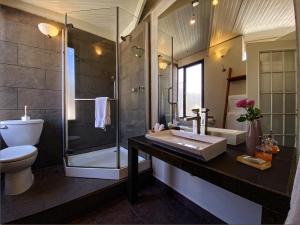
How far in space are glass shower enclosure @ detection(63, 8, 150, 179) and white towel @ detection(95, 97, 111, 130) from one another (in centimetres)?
5

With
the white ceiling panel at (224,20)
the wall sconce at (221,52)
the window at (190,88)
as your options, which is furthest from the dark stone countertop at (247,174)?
the white ceiling panel at (224,20)

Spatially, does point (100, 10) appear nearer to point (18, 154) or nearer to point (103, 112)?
point (103, 112)

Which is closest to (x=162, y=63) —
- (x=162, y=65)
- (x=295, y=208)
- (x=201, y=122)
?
(x=162, y=65)

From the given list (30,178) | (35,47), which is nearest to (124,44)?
(35,47)

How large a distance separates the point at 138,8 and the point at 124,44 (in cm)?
51

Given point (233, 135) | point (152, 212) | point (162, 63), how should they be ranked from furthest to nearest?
point (162, 63) < point (152, 212) < point (233, 135)

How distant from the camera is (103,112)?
2.09 meters

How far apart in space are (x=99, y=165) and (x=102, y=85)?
1.29 m

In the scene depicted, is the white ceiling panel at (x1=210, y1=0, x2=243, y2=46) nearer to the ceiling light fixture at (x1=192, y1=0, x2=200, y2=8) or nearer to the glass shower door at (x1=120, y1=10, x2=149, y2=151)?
the ceiling light fixture at (x1=192, y1=0, x2=200, y2=8)

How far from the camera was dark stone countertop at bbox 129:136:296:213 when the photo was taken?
60 cm

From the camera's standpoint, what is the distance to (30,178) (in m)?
1.67

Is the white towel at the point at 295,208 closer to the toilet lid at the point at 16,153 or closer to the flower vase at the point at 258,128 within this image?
the flower vase at the point at 258,128

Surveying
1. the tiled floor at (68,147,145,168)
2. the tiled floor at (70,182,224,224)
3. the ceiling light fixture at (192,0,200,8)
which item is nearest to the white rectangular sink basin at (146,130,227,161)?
the tiled floor at (70,182,224,224)

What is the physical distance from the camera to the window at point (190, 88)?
1517 mm
